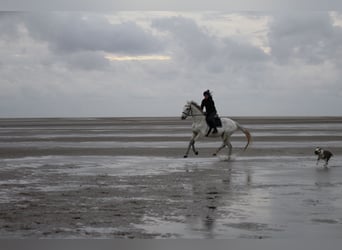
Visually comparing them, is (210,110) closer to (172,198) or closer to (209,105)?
(209,105)

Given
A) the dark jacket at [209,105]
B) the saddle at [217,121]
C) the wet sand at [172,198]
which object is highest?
the dark jacket at [209,105]

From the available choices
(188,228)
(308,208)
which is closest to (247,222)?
(188,228)

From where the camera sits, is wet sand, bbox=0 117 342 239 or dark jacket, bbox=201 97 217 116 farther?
dark jacket, bbox=201 97 217 116

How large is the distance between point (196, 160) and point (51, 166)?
4865mm

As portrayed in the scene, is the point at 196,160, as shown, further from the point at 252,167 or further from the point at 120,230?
the point at 120,230

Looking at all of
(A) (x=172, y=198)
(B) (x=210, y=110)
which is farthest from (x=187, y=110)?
(A) (x=172, y=198)

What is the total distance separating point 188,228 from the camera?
7.94 metres

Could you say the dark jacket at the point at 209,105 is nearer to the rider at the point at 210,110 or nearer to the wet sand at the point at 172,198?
the rider at the point at 210,110

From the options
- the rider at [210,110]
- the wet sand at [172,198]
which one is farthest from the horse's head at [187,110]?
the wet sand at [172,198]

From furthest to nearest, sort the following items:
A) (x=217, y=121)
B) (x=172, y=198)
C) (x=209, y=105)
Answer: (x=217, y=121), (x=209, y=105), (x=172, y=198)

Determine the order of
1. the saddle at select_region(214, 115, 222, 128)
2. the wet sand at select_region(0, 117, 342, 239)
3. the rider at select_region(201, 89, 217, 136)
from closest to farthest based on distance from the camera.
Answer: the wet sand at select_region(0, 117, 342, 239) < the rider at select_region(201, 89, 217, 136) < the saddle at select_region(214, 115, 222, 128)

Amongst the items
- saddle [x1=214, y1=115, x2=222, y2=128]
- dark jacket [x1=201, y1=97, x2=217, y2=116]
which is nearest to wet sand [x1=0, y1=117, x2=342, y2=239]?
saddle [x1=214, y1=115, x2=222, y2=128]

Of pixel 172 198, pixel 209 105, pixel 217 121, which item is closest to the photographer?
pixel 172 198

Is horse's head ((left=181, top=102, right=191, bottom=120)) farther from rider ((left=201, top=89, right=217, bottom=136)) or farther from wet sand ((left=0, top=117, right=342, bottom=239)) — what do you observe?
wet sand ((left=0, top=117, right=342, bottom=239))
